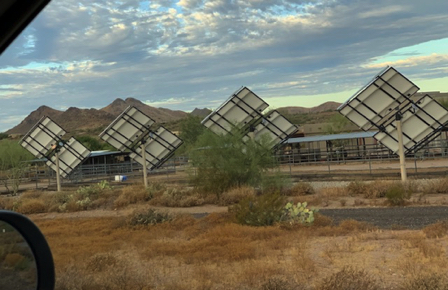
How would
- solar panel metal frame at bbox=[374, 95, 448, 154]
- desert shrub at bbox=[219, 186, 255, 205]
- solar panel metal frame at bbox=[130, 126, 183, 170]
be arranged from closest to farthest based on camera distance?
desert shrub at bbox=[219, 186, 255, 205]
solar panel metal frame at bbox=[374, 95, 448, 154]
solar panel metal frame at bbox=[130, 126, 183, 170]

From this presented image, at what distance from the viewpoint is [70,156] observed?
48.3 metres

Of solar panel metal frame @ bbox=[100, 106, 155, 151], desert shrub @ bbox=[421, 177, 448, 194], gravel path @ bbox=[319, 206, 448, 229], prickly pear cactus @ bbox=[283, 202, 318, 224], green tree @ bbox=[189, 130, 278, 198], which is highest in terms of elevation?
solar panel metal frame @ bbox=[100, 106, 155, 151]

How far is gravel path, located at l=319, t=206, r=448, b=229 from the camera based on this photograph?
17438 millimetres

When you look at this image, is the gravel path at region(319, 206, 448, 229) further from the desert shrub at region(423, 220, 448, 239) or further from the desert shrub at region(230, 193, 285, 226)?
the desert shrub at region(230, 193, 285, 226)

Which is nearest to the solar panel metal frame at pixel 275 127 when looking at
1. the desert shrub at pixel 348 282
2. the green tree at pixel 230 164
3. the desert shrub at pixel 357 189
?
the green tree at pixel 230 164

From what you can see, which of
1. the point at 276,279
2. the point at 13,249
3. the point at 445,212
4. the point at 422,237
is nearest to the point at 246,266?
the point at 276,279

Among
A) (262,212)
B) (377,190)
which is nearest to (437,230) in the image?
(262,212)

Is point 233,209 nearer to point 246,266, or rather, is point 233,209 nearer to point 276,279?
point 246,266

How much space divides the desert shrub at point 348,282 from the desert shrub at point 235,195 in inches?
730

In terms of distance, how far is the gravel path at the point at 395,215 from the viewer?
57.2ft

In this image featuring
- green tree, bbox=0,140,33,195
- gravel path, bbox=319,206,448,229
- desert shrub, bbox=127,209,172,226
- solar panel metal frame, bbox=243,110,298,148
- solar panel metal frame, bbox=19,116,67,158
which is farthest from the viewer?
green tree, bbox=0,140,33,195

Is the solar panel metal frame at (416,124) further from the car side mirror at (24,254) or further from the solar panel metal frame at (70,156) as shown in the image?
the car side mirror at (24,254)

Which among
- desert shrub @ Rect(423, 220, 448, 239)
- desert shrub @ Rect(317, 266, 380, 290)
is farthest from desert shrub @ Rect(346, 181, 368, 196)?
desert shrub @ Rect(317, 266, 380, 290)

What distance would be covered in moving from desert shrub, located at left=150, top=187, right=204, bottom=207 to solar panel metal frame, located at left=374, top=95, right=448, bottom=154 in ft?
39.4
